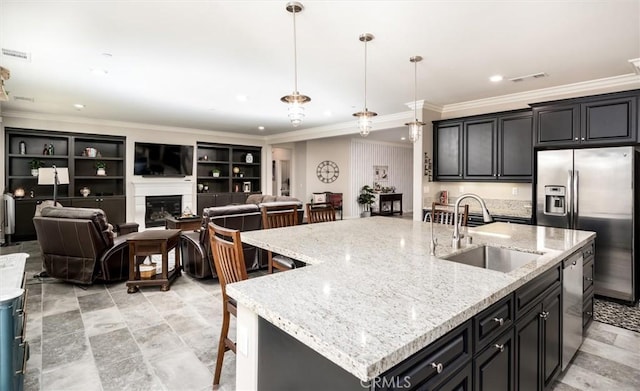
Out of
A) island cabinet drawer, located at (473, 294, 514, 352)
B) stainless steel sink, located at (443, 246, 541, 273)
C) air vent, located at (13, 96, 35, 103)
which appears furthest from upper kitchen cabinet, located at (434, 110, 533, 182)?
air vent, located at (13, 96, 35, 103)

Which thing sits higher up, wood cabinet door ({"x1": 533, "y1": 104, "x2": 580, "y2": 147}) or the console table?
wood cabinet door ({"x1": 533, "y1": 104, "x2": 580, "y2": 147})

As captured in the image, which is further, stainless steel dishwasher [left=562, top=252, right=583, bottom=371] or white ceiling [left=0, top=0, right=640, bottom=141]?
white ceiling [left=0, top=0, right=640, bottom=141]

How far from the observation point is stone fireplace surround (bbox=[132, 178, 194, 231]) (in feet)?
25.3

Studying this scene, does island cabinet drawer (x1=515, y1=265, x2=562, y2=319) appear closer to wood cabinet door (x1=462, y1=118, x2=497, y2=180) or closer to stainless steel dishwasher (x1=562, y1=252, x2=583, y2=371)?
stainless steel dishwasher (x1=562, y1=252, x2=583, y2=371)

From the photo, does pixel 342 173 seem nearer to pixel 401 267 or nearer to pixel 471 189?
pixel 471 189

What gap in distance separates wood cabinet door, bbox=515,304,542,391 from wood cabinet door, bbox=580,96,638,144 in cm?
326

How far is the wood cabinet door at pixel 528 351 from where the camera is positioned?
1.53 metres

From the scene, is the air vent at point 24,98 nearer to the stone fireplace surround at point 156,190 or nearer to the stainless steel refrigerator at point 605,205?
the stone fireplace surround at point 156,190

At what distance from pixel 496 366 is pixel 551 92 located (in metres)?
4.67

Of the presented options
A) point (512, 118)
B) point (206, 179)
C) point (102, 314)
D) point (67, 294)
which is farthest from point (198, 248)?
point (206, 179)

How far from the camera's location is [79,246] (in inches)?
146

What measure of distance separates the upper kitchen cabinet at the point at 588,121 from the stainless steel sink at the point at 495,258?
2841 mm

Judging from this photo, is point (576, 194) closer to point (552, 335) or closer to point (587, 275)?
point (587, 275)

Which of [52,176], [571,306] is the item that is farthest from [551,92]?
[52,176]
